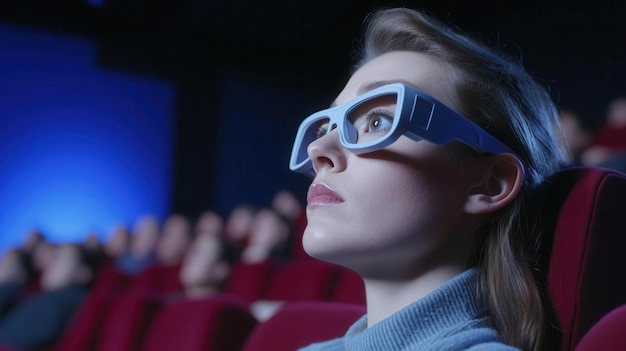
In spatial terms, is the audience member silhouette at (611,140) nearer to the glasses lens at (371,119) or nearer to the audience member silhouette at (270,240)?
the audience member silhouette at (270,240)

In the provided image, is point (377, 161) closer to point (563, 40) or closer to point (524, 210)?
point (524, 210)

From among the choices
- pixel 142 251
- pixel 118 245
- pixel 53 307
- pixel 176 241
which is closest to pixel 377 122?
pixel 53 307

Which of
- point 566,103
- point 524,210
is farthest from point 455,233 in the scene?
point 566,103

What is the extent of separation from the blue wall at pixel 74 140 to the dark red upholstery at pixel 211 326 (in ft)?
9.09

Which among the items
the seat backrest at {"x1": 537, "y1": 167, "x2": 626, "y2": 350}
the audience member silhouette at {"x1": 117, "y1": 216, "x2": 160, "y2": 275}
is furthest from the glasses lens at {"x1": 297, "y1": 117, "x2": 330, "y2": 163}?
the audience member silhouette at {"x1": 117, "y1": 216, "x2": 160, "y2": 275}

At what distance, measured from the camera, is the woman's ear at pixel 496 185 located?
0.46 metres

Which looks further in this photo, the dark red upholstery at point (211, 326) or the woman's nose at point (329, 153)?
the dark red upholstery at point (211, 326)

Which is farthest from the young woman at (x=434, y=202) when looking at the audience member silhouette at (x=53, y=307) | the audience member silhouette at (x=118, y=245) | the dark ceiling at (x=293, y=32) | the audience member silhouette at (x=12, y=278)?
the audience member silhouette at (x=118, y=245)

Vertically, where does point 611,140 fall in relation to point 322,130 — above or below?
below

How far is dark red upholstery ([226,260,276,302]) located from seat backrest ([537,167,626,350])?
1.21 metres

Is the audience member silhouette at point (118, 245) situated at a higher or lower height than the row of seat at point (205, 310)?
lower

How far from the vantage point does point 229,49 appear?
3.60 m

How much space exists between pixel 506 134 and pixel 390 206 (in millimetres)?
129

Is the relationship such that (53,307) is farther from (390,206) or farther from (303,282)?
(390,206)
